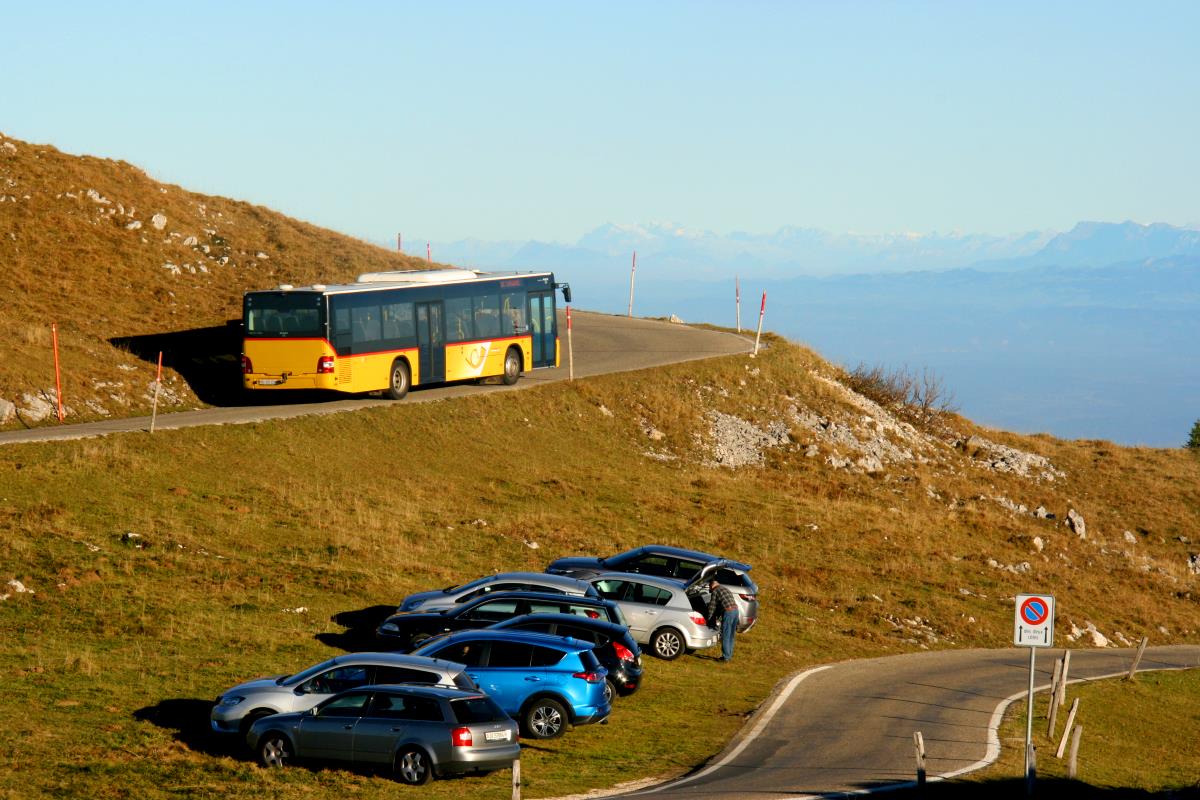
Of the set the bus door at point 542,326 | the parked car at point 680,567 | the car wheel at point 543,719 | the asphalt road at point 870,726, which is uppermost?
the bus door at point 542,326

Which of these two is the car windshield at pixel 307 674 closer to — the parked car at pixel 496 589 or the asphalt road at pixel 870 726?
the asphalt road at pixel 870 726

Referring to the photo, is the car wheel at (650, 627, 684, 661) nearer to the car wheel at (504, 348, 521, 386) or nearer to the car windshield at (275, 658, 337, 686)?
the car windshield at (275, 658, 337, 686)

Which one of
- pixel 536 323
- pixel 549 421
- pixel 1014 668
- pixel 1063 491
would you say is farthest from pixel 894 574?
pixel 1063 491

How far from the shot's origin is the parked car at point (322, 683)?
18391 millimetres

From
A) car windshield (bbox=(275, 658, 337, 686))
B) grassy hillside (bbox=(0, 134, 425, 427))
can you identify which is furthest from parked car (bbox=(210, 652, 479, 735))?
grassy hillside (bbox=(0, 134, 425, 427))

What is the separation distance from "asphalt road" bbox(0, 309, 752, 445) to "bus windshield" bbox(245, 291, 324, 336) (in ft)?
7.87

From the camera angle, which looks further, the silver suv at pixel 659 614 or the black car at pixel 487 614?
the silver suv at pixel 659 614

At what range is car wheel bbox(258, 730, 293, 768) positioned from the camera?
17.9 meters

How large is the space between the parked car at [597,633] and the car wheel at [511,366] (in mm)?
24343

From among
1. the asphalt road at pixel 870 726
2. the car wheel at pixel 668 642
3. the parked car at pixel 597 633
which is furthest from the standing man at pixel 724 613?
the parked car at pixel 597 633

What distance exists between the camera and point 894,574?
3722 centimetres

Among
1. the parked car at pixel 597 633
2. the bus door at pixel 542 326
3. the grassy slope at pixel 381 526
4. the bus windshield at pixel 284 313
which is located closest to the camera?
the grassy slope at pixel 381 526

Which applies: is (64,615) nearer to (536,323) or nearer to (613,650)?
(613,650)

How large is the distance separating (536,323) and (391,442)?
927 centimetres
